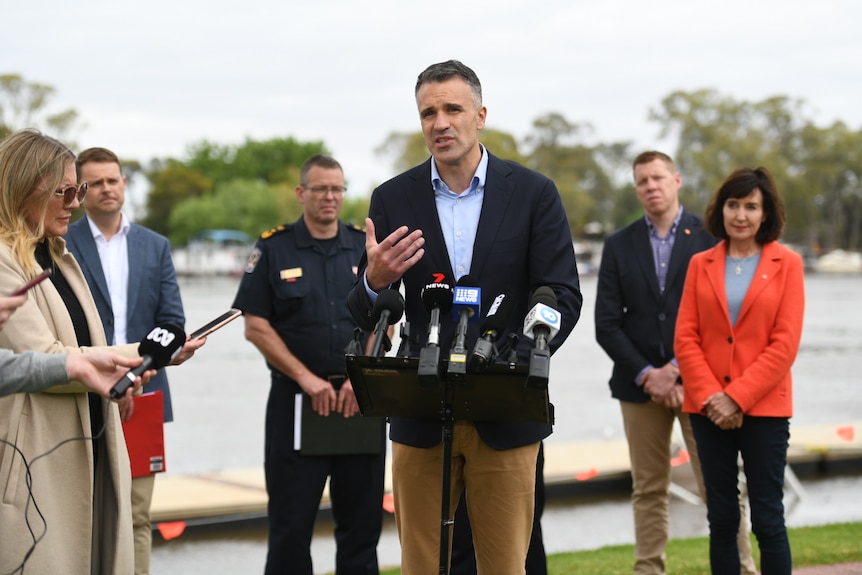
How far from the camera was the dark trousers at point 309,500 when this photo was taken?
18.2ft

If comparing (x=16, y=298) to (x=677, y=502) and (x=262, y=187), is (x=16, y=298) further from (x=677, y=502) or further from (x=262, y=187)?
(x=262, y=187)

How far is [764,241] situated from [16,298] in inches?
154


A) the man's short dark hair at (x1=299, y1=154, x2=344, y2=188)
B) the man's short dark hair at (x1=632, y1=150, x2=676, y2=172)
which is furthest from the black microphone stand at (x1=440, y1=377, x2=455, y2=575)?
→ the man's short dark hair at (x1=632, y1=150, x2=676, y2=172)

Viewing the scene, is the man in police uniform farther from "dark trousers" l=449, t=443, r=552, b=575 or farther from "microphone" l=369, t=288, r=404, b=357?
"microphone" l=369, t=288, r=404, b=357

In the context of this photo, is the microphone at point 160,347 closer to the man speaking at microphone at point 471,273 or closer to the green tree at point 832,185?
the man speaking at microphone at point 471,273

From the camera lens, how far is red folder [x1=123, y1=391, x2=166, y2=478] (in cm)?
529

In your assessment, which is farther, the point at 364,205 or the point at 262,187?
the point at 262,187

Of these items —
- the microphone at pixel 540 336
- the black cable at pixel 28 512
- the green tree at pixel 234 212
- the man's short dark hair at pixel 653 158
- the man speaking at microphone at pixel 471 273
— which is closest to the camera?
the microphone at pixel 540 336

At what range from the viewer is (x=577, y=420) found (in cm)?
1440

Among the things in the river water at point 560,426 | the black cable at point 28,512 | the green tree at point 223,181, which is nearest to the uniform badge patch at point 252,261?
the river water at point 560,426

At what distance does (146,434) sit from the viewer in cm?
534

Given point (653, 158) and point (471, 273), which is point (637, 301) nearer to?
point (653, 158)

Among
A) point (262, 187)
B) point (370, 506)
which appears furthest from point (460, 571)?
point (262, 187)

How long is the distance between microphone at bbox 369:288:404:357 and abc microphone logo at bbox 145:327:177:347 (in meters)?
0.72
